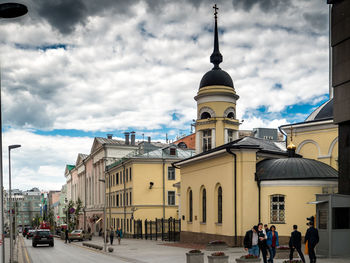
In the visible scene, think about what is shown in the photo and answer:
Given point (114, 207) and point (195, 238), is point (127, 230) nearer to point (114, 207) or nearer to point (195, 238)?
point (114, 207)

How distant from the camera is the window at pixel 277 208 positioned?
3147 cm

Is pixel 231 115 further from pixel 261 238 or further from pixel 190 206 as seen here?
pixel 261 238

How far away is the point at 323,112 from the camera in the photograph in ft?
119

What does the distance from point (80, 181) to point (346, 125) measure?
86253 millimetres

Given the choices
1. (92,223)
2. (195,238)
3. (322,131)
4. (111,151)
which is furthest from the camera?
(92,223)

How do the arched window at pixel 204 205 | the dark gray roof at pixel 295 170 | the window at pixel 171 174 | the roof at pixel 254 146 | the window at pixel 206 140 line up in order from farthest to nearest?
the window at pixel 171 174 < the window at pixel 206 140 < the arched window at pixel 204 205 < the roof at pixel 254 146 < the dark gray roof at pixel 295 170

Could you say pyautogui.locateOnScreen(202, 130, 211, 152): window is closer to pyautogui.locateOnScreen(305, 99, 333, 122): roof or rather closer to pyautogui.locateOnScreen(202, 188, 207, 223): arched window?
pyautogui.locateOnScreen(202, 188, 207, 223): arched window

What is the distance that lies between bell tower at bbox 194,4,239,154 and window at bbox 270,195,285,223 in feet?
43.0

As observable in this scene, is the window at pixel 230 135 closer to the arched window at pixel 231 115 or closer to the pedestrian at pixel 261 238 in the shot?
the arched window at pixel 231 115

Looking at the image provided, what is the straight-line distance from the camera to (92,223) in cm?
8469

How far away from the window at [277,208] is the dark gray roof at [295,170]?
1.33 m

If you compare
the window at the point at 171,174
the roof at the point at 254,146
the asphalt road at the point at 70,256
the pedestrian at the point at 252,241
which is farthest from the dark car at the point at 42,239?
the pedestrian at the point at 252,241

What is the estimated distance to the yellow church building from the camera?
3097 cm

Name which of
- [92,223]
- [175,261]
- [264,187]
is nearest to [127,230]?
[92,223]
